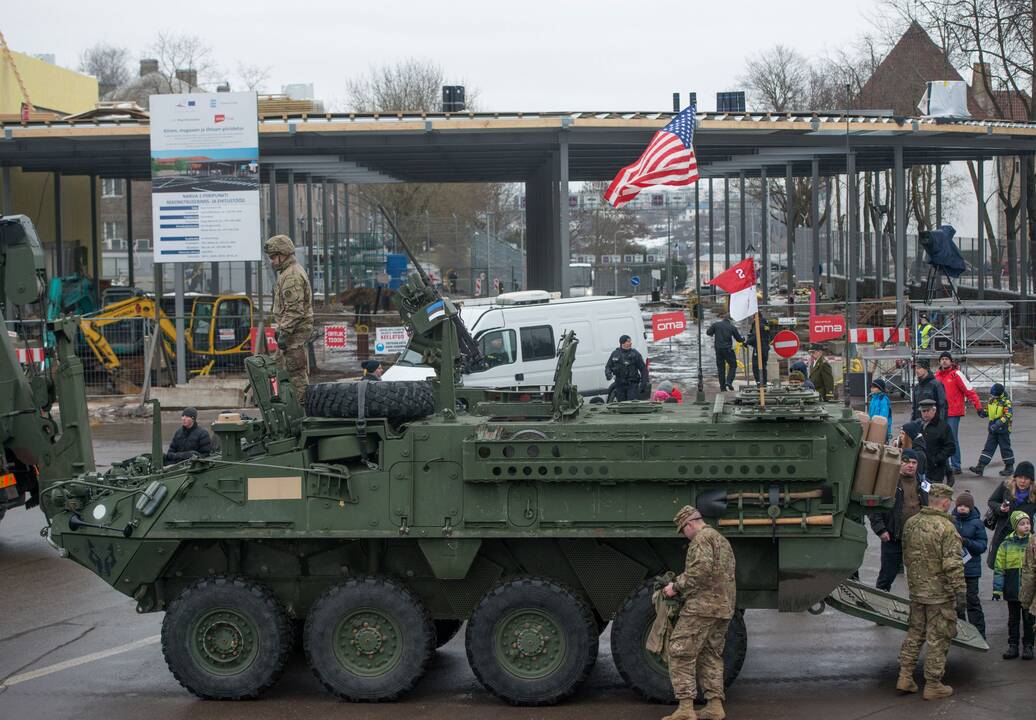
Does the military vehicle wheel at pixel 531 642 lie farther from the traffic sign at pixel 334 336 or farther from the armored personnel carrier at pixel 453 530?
the traffic sign at pixel 334 336

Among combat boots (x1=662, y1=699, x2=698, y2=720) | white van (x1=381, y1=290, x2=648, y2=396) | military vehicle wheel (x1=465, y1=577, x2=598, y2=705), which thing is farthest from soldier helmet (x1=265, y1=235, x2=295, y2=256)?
white van (x1=381, y1=290, x2=648, y2=396)

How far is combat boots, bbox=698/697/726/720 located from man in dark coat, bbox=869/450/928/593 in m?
2.67

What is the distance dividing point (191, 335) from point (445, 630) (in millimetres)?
16144

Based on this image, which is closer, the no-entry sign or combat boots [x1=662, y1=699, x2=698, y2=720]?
combat boots [x1=662, y1=699, x2=698, y2=720]

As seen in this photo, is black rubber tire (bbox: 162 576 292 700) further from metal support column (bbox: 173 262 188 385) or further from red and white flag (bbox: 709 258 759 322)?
metal support column (bbox: 173 262 188 385)

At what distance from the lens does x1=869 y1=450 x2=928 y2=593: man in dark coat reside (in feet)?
32.4

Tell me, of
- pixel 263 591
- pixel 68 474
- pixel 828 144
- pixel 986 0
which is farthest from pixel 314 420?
pixel 986 0

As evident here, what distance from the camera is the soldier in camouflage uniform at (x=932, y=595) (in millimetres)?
8188

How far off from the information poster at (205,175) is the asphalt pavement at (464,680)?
1231 centimetres

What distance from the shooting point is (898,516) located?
9992mm

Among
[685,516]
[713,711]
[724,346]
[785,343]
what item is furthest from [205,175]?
[713,711]

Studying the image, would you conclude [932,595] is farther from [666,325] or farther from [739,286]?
[666,325]

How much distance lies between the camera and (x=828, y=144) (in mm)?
27031

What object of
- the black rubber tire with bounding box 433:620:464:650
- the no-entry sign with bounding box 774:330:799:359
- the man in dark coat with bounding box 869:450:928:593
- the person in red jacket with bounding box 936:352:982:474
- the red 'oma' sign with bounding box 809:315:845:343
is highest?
the red 'oma' sign with bounding box 809:315:845:343
